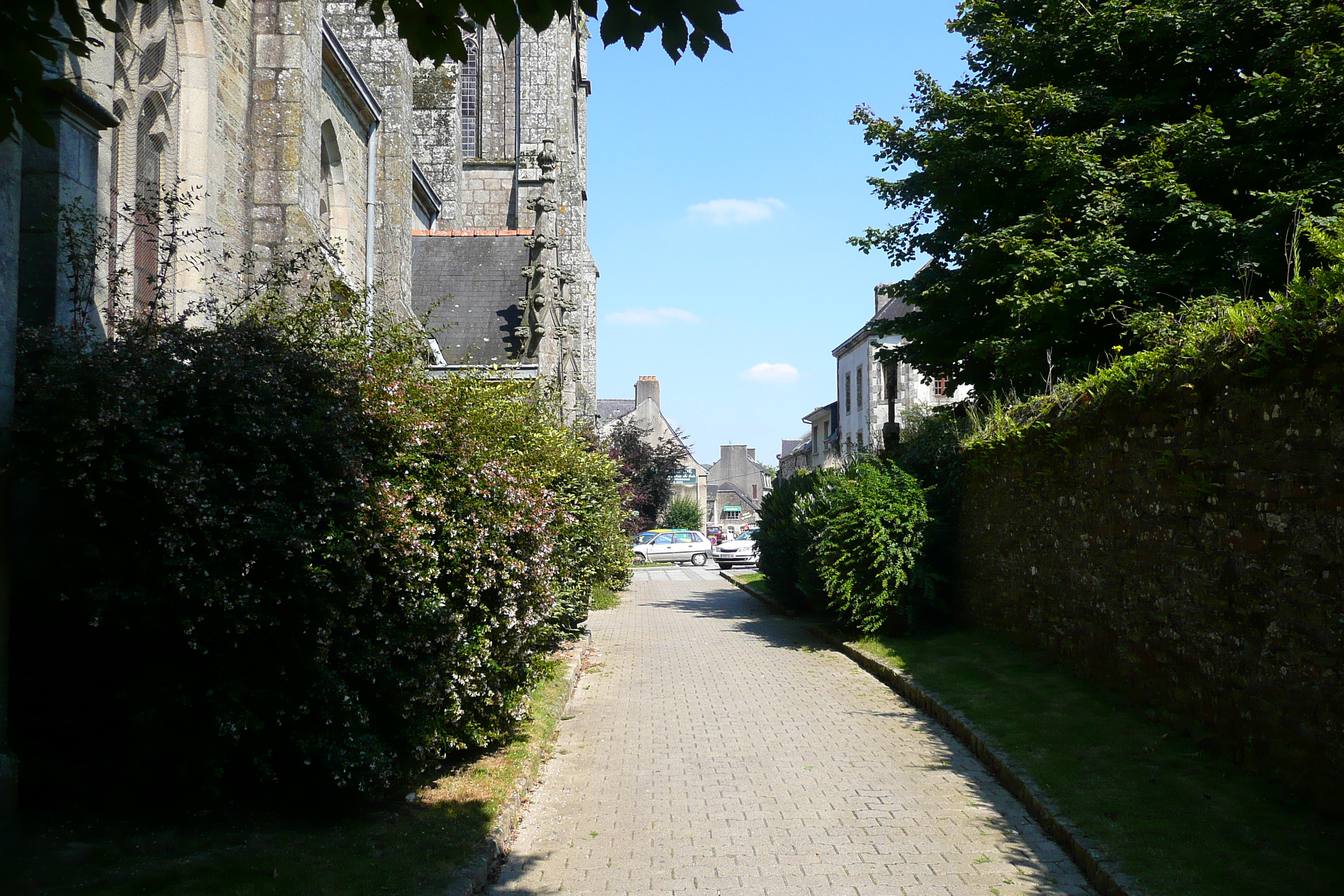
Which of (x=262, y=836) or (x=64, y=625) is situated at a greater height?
(x=64, y=625)

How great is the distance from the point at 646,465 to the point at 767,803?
30.1m

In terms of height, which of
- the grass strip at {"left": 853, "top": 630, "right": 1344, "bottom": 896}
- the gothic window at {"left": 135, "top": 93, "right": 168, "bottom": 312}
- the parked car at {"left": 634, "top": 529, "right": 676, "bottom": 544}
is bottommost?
the grass strip at {"left": 853, "top": 630, "right": 1344, "bottom": 896}

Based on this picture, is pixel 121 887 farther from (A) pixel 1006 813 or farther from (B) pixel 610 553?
(B) pixel 610 553

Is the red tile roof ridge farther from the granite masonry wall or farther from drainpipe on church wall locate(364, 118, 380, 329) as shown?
the granite masonry wall

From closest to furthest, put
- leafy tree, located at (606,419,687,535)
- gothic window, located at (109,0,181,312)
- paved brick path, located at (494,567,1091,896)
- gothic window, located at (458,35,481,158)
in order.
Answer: paved brick path, located at (494,567,1091,896) → gothic window, located at (109,0,181,312) → gothic window, located at (458,35,481,158) → leafy tree, located at (606,419,687,535)

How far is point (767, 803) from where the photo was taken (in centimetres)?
643

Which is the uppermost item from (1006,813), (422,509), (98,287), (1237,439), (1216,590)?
(98,287)

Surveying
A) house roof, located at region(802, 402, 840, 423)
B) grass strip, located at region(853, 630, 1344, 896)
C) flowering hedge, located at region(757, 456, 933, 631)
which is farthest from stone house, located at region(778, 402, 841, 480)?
grass strip, located at region(853, 630, 1344, 896)

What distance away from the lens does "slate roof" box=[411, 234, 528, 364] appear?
21.1 m

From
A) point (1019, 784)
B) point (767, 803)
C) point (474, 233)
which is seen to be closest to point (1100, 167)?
point (1019, 784)

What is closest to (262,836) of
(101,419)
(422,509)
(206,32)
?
(422,509)

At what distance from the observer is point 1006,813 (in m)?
6.12

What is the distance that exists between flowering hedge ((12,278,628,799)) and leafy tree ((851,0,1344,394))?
383 inches

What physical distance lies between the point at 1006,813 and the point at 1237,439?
279cm
